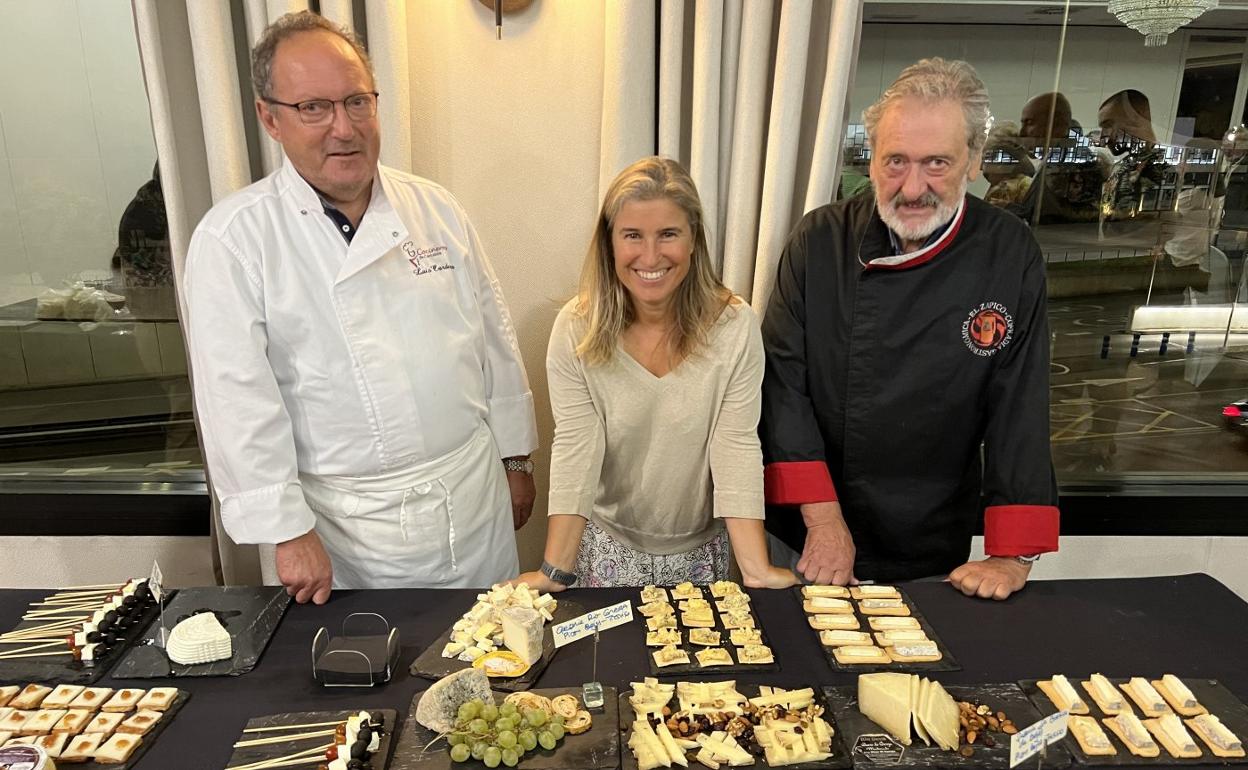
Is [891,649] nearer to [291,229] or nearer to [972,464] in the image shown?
[972,464]

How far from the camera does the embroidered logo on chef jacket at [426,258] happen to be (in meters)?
1.91

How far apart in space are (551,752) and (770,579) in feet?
2.39

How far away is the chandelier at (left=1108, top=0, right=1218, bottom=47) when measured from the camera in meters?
2.53

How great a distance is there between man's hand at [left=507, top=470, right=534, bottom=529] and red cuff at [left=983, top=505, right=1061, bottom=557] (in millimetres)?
1219

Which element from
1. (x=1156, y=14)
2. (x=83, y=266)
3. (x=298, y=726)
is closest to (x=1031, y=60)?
(x=1156, y=14)

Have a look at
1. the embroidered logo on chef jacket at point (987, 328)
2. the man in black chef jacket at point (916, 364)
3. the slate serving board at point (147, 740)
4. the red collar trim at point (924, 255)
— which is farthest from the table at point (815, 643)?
the red collar trim at point (924, 255)

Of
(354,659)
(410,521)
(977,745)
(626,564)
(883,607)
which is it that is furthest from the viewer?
(626,564)

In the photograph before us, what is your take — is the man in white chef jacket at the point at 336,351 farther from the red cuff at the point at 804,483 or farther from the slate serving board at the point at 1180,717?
the slate serving board at the point at 1180,717

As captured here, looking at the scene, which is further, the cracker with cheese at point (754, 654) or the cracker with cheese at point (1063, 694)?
the cracker with cheese at point (754, 654)

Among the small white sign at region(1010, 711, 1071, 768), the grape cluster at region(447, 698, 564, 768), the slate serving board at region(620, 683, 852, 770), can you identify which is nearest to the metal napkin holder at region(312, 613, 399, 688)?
the grape cluster at region(447, 698, 564, 768)

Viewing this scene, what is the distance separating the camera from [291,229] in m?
1.80

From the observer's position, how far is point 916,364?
6.32ft

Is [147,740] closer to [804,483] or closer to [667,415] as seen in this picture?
[667,415]

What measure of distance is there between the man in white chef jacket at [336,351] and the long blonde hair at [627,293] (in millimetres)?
325
